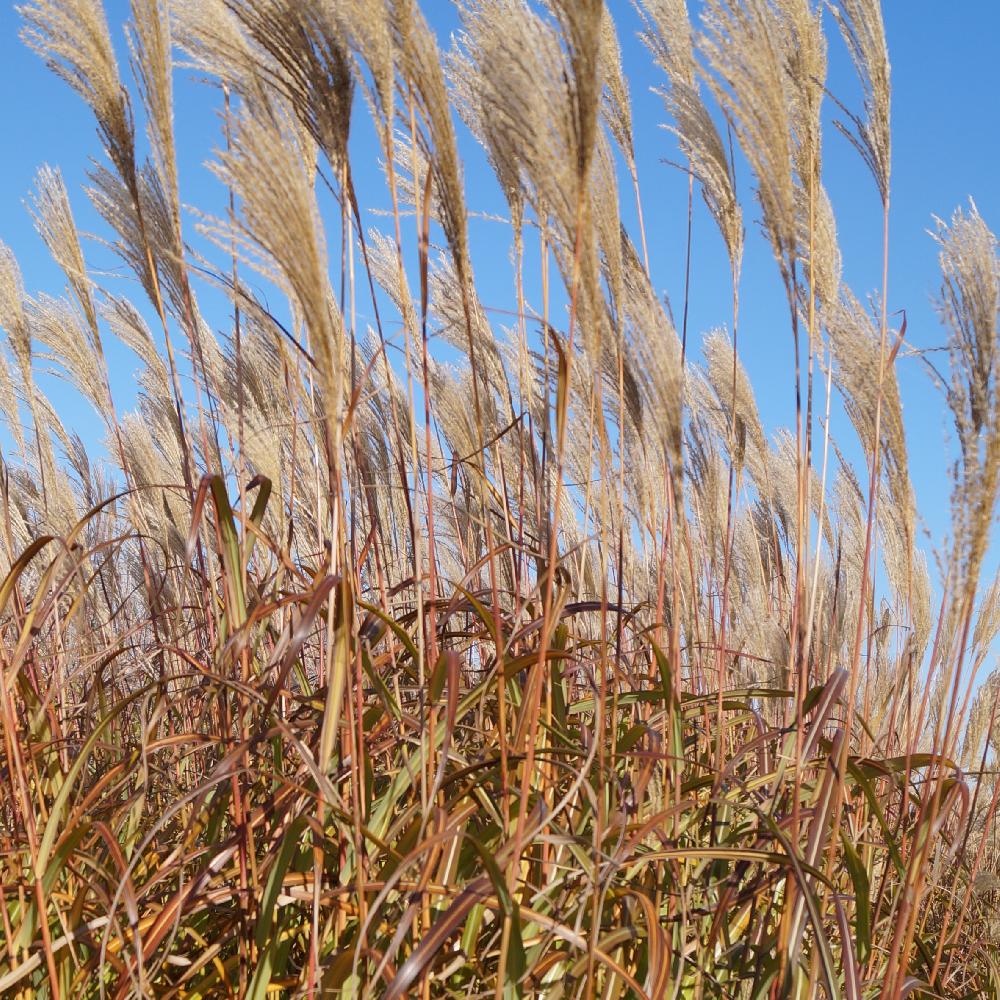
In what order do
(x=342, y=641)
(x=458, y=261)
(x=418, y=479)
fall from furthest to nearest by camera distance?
(x=458, y=261) < (x=418, y=479) < (x=342, y=641)

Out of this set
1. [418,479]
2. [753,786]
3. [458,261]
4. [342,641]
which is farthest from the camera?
[753,786]

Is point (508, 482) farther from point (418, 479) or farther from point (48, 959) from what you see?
point (48, 959)

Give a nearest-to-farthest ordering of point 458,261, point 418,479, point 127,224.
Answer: point 418,479 < point 458,261 < point 127,224

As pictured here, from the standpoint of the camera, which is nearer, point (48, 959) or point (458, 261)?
point (48, 959)

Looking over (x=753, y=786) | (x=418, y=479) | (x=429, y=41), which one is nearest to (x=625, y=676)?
(x=753, y=786)

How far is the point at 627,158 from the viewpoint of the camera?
2406mm

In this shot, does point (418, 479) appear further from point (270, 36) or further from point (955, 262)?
point (955, 262)

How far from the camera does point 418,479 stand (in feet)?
5.08

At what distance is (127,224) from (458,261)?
3.56 feet

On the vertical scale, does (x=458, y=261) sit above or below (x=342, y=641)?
above

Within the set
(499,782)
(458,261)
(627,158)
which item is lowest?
(499,782)

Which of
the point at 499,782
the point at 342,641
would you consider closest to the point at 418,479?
the point at 342,641

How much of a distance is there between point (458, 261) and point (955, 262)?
2.65 feet

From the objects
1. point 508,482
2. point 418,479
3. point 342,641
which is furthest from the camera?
point 508,482
